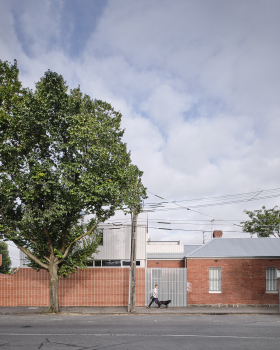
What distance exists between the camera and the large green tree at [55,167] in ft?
55.6

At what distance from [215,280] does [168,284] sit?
3371 millimetres

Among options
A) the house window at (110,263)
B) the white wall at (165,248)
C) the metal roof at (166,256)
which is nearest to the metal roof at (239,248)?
the metal roof at (166,256)

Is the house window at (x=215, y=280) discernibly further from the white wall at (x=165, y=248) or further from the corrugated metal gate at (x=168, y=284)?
the white wall at (x=165, y=248)

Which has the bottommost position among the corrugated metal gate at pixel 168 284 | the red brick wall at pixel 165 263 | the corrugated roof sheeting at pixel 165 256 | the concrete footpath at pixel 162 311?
the concrete footpath at pixel 162 311

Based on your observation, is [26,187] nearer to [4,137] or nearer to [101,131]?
[4,137]

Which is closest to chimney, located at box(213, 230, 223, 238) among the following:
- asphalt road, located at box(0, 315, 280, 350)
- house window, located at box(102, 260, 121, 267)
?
house window, located at box(102, 260, 121, 267)

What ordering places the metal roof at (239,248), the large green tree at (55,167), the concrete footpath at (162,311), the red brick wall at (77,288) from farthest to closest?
the metal roof at (239,248) < the red brick wall at (77,288) < the concrete footpath at (162,311) < the large green tree at (55,167)

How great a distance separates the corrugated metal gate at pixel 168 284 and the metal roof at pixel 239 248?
1.72m

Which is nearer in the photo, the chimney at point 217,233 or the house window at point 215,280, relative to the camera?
the house window at point 215,280

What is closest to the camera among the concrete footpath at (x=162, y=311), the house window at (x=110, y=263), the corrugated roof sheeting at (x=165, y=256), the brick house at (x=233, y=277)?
the concrete footpath at (x=162, y=311)

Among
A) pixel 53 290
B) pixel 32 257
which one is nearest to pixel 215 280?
pixel 53 290

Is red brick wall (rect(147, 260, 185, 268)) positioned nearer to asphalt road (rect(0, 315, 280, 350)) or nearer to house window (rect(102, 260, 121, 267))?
house window (rect(102, 260, 121, 267))

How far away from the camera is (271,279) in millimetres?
23359

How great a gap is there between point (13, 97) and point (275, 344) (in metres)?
16.2
